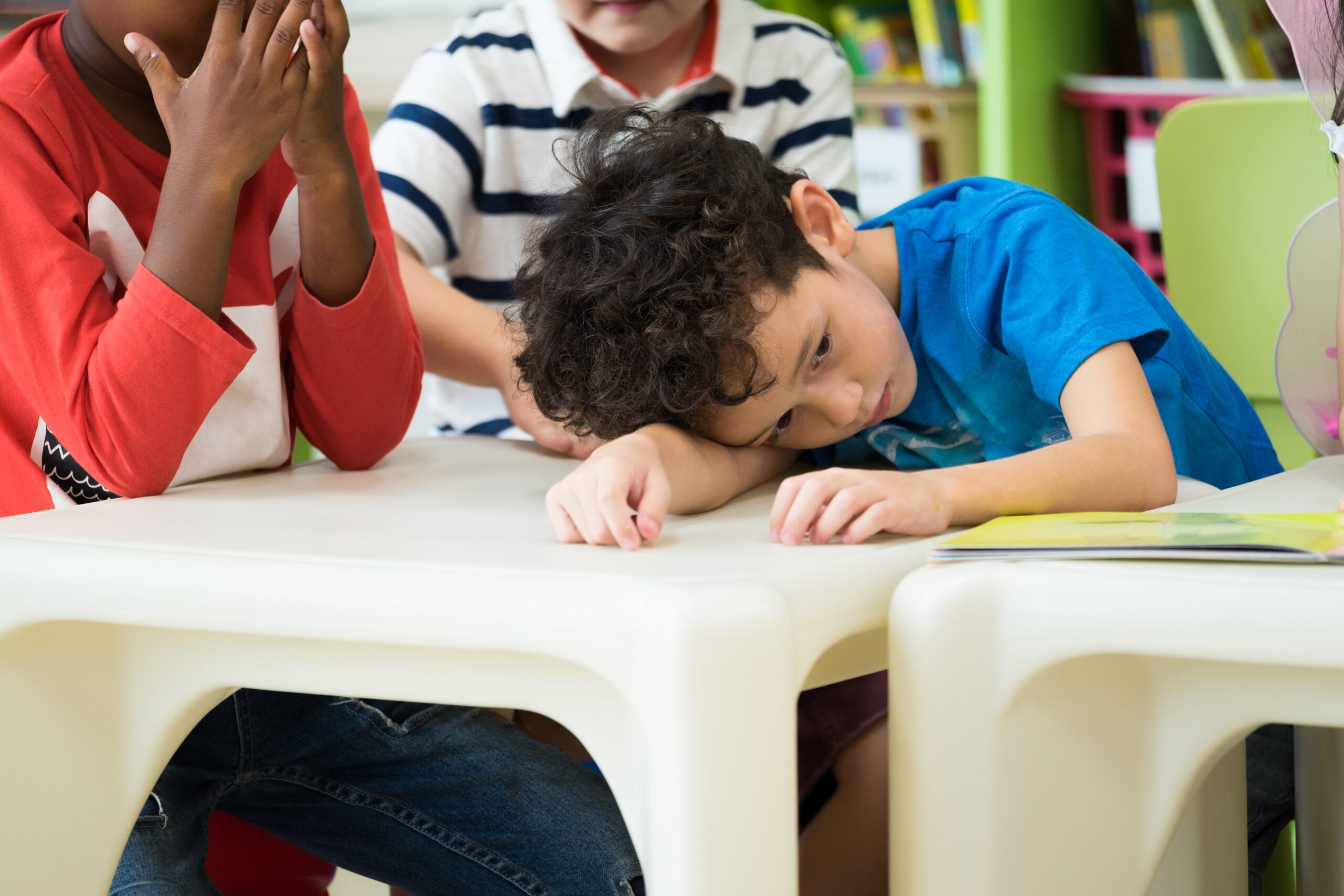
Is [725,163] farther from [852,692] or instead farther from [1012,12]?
[1012,12]

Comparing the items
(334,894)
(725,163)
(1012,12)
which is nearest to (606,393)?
(725,163)

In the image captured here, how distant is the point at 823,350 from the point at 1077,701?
1.07ft

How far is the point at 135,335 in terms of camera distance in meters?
0.64

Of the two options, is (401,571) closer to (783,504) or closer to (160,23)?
(783,504)

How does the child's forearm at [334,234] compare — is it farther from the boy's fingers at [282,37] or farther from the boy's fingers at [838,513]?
the boy's fingers at [838,513]

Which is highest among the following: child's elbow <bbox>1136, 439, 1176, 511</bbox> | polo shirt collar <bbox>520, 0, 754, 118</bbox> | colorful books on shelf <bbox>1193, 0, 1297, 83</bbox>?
colorful books on shelf <bbox>1193, 0, 1297, 83</bbox>

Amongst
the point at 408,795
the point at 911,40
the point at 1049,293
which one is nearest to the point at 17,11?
the point at 911,40

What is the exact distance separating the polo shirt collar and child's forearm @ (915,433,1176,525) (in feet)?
2.25

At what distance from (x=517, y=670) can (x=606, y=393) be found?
0.89 feet

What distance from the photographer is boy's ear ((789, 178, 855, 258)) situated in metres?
0.82

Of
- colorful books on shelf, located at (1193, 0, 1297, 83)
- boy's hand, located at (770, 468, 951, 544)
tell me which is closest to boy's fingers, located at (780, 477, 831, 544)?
boy's hand, located at (770, 468, 951, 544)

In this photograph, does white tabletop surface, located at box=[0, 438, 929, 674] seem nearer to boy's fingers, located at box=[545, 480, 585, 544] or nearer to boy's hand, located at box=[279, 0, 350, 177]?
boy's fingers, located at box=[545, 480, 585, 544]

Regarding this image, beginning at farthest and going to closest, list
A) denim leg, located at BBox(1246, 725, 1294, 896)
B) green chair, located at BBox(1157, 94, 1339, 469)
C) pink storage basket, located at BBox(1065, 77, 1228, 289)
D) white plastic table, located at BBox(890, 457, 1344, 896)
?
pink storage basket, located at BBox(1065, 77, 1228, 289), green chair, located at BBox(1157, 94, 1339, 469), denim leg, located at BBox(1246, 725, 1294, 896), white plastic table, located at BBox(890, 457, 1344, 896)

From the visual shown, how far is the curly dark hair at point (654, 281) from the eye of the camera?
0.69 m
